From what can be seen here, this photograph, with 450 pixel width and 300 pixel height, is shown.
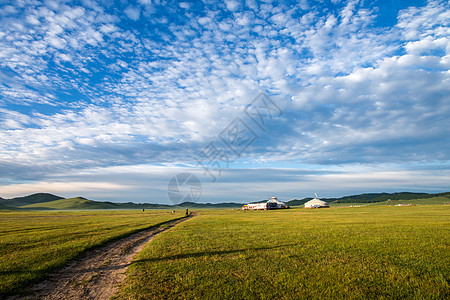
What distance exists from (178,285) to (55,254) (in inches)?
388

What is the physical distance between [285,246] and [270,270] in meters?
5.43

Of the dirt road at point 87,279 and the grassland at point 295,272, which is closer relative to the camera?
the grassland at point 295,272

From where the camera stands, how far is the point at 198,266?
1073cm

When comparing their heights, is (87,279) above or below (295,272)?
below

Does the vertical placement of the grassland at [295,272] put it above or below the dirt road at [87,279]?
above

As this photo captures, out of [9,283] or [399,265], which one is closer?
[9,283]

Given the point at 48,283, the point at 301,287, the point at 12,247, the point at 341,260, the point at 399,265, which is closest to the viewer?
the point at 301,287

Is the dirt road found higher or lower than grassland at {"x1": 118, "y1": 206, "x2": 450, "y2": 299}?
lower

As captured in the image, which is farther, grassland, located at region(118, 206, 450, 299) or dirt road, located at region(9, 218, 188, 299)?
dirt road, located at region(9, 218, 188, 299)

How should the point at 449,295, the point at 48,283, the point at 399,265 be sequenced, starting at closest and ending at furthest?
the point at 449,295 → the point at 48,283 → the point at 399,265

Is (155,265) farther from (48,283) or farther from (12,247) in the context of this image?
(12,247)

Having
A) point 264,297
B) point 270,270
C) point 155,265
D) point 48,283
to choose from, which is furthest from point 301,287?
point 48,283

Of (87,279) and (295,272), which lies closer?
(295,272)

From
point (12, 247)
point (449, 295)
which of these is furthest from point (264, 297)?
point (12, 247)
